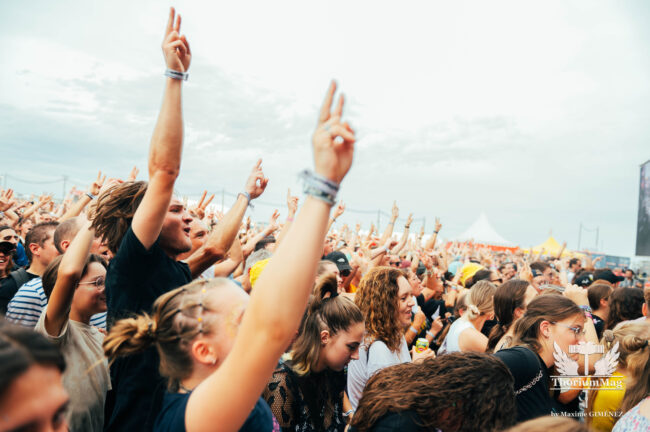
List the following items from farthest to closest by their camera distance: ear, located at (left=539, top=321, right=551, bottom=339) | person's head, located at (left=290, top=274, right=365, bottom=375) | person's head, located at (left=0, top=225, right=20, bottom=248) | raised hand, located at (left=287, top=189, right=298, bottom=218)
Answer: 1. raised hand, located at (left=287, top=189, right=298, bottom=218)
2. person's head, located at (left=0, top=225, right=20, bottom=248)
3. ear, located at (left=539, top=321, right=551, bottom=339)
4. person's head, located at (left=290, top=274, right=365, bottom=375)

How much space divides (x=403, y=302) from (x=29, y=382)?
3.02 m

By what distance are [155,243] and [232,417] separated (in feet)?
3.68

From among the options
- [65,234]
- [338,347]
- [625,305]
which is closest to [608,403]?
[625,305]

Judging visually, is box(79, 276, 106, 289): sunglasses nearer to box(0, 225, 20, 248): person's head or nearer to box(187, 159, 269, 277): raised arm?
box(187, 159, 269, 277): raised arm

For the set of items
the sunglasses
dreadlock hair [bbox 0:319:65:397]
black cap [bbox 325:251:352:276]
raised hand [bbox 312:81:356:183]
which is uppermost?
raised hand [bbox 312:81:356:183]

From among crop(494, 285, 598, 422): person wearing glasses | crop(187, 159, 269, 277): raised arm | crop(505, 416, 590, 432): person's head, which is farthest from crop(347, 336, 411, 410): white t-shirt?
crop(505, 416, 590, 432): person's head

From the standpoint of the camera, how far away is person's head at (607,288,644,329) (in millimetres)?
4672

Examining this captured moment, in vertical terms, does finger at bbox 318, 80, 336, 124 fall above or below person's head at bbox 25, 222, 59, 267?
above

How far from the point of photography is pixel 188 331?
4.86 feet

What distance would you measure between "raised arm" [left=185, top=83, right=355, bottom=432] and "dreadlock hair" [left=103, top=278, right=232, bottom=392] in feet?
1.31

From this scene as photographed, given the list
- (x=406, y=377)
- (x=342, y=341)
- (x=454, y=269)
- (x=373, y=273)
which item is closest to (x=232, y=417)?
(x=406, y=377)

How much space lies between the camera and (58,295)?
94.4 inches

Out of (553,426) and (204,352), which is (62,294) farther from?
(553,426)

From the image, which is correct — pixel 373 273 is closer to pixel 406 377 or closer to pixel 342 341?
pixel 342 341
